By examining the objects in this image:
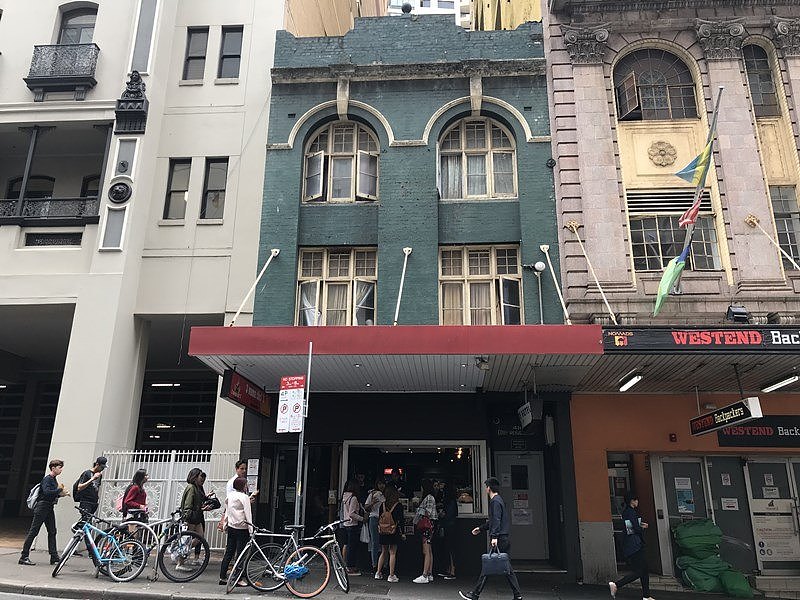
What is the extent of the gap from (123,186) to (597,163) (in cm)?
1177

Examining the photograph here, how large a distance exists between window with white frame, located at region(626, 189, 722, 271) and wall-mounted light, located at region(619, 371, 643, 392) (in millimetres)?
2767

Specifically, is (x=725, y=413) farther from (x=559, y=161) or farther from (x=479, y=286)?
(x=559, y=161)

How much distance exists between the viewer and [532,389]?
48.0 feet

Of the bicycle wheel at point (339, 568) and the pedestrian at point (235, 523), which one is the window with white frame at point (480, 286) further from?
the pedestrian at point (235, 523)

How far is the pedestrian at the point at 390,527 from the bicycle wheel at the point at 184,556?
130 inches

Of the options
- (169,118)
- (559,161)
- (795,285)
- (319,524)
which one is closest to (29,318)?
(169,118)

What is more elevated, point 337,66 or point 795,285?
point 337,66

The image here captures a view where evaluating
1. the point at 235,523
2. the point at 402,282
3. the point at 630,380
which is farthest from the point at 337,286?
the point at 630,380

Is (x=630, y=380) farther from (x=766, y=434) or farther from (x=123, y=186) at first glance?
(x=123, y=186)

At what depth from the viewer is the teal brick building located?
14617 mm

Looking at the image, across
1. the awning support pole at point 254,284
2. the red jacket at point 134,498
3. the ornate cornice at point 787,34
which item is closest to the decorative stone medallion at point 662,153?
the ornate cornice at point 787,34

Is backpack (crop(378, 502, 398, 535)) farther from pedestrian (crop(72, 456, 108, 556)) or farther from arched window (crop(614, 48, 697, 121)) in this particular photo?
arched window (crop(614, 48, 697, 121))

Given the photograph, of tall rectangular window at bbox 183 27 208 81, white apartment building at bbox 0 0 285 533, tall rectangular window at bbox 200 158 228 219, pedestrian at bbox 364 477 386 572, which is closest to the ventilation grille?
pedestrian at bbox 364 477 386 572

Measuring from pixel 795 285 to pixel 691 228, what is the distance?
3565 mm
